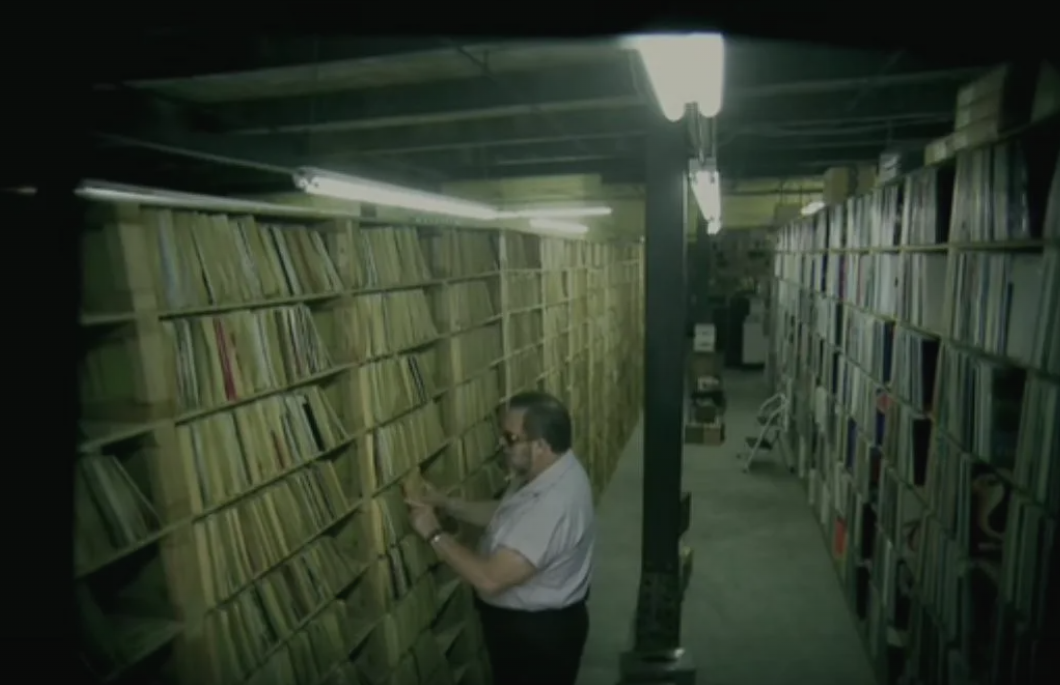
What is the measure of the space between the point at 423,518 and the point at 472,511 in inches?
13.4

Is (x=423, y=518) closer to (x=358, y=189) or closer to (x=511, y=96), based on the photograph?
(x=358, y=189)

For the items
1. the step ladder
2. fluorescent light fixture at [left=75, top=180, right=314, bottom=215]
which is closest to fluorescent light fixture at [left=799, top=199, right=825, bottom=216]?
the step ladder

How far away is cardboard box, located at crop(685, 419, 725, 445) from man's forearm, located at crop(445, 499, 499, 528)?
5.92 m

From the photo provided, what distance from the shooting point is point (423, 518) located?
2.71 meters

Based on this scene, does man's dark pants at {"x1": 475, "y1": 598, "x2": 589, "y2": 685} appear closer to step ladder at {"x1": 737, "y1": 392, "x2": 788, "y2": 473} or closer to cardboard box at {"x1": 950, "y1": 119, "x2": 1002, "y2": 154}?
cardboard box at {"x1": 950, "y1": 119, "x2": 1002, "y2": 154}

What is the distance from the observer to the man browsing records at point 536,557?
7.63 feet

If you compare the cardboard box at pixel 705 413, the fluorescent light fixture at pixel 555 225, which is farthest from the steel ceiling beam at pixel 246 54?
the cardboard box at pixel 705 413

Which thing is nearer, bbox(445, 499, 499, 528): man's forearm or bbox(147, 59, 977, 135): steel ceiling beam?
bbox(445, 499, 499, 528): man's forearm

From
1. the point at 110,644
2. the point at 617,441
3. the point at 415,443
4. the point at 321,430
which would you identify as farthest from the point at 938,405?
the point at 617,441

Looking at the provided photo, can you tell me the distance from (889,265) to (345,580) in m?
2.96

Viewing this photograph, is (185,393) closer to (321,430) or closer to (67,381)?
(321,430)

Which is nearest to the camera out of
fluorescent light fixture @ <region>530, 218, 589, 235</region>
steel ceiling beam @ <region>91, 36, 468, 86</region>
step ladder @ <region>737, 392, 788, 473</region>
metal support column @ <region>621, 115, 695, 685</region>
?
steel ceiling beam @ <region>91, 36, 468, 86</region>

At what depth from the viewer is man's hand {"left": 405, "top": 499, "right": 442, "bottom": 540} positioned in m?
2.64

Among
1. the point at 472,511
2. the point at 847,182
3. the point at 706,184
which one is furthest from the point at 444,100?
the point at 847,182
